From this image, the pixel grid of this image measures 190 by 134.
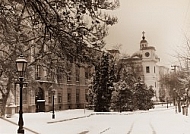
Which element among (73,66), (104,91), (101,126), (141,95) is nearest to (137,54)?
(104,91)

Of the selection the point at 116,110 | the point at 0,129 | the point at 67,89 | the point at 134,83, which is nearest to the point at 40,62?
the point at 0,129

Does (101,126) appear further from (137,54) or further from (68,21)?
(137,54)

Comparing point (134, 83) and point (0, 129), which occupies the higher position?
point (134, 83)

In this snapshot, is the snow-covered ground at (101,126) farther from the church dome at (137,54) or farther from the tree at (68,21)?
the church dome at (137,54)

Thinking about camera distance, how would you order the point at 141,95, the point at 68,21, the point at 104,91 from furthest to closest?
the point at 141,95 → the point at 104,91 → the point at 68,21

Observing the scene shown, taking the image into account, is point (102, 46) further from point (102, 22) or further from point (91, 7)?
point (91, 7)

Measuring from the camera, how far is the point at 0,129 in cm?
624

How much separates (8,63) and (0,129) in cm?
184

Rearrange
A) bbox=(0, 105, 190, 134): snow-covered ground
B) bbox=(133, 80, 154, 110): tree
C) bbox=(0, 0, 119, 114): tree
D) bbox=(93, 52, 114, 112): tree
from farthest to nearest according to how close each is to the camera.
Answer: bbox=(133, 80, 154, 110): tree, bbox=(93, 52, 114, 112): tree, bbox=(0, 105, 190, 134): snow-covered ground, bbox=(0, 0, 119, 114): tree

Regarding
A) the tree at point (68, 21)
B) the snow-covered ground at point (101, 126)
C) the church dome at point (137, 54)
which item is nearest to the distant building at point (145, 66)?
the church dome at point (137, 54)

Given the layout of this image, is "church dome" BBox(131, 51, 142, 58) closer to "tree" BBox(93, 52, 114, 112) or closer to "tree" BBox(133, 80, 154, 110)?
"tree" BBox(93, 52, 114, 112)

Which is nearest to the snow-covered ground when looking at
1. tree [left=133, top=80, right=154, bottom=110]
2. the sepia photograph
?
the sepia photograph

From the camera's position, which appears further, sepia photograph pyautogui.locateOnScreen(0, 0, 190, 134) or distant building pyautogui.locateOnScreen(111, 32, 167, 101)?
distant building pyautogui.locateOnScreen(111, 32, 167, 101)

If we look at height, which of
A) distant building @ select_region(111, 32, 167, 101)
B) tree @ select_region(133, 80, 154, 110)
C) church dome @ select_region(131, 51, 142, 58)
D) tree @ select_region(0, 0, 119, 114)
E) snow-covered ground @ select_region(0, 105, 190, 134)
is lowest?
snow-covered ground @ select_region(0, 105, 190, 134)
